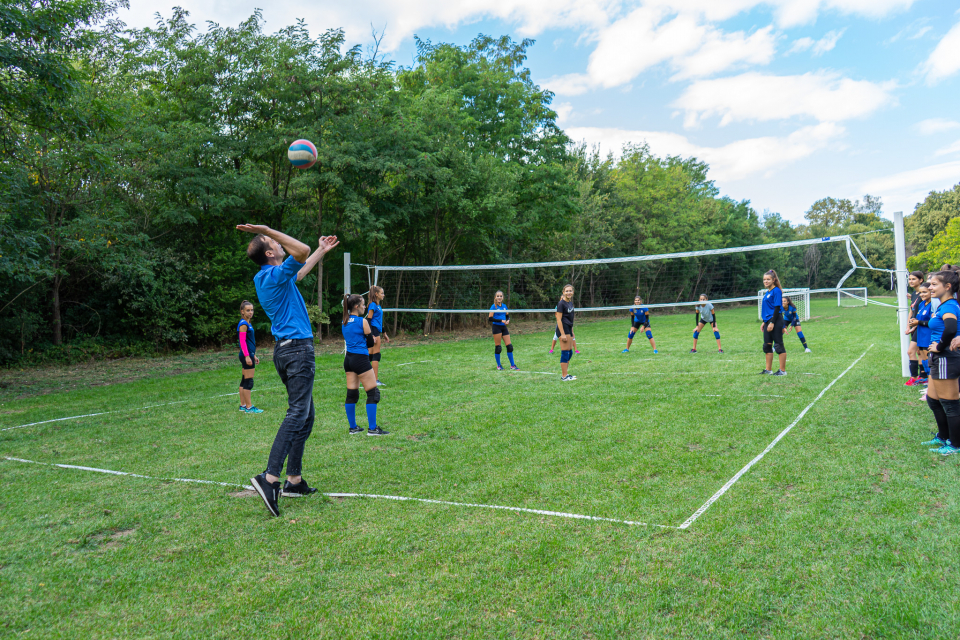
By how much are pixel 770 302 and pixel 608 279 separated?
2458 centimetres

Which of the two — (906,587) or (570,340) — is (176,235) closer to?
(570,340)

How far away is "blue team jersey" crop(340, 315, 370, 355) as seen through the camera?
6297mm

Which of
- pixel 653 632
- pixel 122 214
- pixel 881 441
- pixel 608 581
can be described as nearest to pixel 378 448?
pixel 608 581

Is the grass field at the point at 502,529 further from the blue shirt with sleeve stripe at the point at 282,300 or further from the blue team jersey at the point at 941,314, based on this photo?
the blue shirt with sleeve stripe at the point at 282,300

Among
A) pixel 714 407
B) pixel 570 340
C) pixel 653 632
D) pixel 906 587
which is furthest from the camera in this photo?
pixel 570 340

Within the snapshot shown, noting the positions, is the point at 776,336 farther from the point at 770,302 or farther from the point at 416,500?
the point at 416,500

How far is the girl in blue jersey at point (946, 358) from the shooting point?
187 inches

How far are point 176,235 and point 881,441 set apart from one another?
18072 mm

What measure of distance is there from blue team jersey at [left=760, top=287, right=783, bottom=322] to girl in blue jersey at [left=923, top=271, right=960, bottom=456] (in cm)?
438

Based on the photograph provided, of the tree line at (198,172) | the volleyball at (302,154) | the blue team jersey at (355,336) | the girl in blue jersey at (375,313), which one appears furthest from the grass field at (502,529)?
the tree line at (198,172)

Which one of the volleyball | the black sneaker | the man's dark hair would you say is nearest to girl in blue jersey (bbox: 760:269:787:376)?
the volleyball

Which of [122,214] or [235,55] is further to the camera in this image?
[235,55]

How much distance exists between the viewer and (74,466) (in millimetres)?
5227

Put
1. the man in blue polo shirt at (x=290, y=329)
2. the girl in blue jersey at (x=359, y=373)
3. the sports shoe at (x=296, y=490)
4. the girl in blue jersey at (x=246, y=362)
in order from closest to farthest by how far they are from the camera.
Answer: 1. the man in blue polo shirt at (x=290, y=329)
2. the sports shoe at (x=296, y=490)
3. the girl in blue jersey at (x=359, y=373)
4. the girl in blue jersey at (x=246, y=362)
